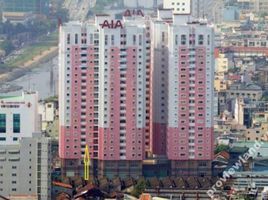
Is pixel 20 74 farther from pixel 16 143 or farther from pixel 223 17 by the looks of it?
pixel 16 143

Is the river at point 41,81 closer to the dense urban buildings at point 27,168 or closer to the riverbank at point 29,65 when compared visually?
the riverbank at point 29,65

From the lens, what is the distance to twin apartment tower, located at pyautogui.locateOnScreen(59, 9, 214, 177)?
2395 centimetres

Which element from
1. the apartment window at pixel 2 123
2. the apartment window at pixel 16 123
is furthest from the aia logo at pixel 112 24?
the apartment window at pixel 2 123

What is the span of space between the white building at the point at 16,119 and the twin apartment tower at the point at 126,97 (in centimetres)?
151

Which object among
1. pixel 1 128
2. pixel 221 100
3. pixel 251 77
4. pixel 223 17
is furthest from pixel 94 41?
pixel 223 17

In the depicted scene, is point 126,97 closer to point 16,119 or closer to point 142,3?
point 16,119

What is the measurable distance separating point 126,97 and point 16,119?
195 cm

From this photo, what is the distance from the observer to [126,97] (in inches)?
944

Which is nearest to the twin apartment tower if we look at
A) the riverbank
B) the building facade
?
the building facade

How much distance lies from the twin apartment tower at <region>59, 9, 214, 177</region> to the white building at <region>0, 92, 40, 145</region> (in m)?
1.51

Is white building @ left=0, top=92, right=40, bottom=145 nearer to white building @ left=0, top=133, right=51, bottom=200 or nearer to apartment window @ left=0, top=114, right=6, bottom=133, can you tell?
apartment window @ left=0, top=114, right=6, bottom=133

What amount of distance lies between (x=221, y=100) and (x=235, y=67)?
4043 millimetres

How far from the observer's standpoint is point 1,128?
22.2 meters

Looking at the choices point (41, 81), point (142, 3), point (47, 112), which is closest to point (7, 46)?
point (142, 3)
